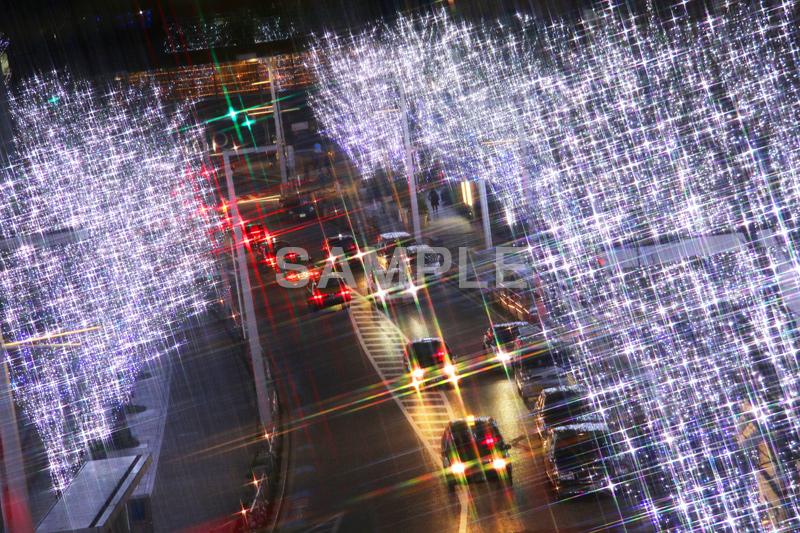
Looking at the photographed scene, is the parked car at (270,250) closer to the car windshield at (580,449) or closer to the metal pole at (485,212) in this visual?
the metal pole at (485,212)

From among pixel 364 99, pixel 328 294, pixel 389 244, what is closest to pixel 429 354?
pixel 328 294

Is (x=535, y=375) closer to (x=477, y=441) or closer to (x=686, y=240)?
(x=477, y=441)

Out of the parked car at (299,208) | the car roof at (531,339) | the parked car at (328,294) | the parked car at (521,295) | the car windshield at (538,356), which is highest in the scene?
the parked car at (299,208)

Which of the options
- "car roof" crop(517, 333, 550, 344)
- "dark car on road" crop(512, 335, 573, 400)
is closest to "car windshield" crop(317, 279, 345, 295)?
"car roof" crop(517, 333, 550, 344)

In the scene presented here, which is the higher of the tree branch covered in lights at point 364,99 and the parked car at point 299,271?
the tree branch covered in lights at point 364,99

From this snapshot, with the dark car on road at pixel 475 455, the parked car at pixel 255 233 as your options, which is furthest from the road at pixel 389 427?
the parked car at pixel 255 233

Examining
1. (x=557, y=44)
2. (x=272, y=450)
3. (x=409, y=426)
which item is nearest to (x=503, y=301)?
(x=409, y=426)

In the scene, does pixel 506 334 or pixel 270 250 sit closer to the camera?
pixel 506 334
